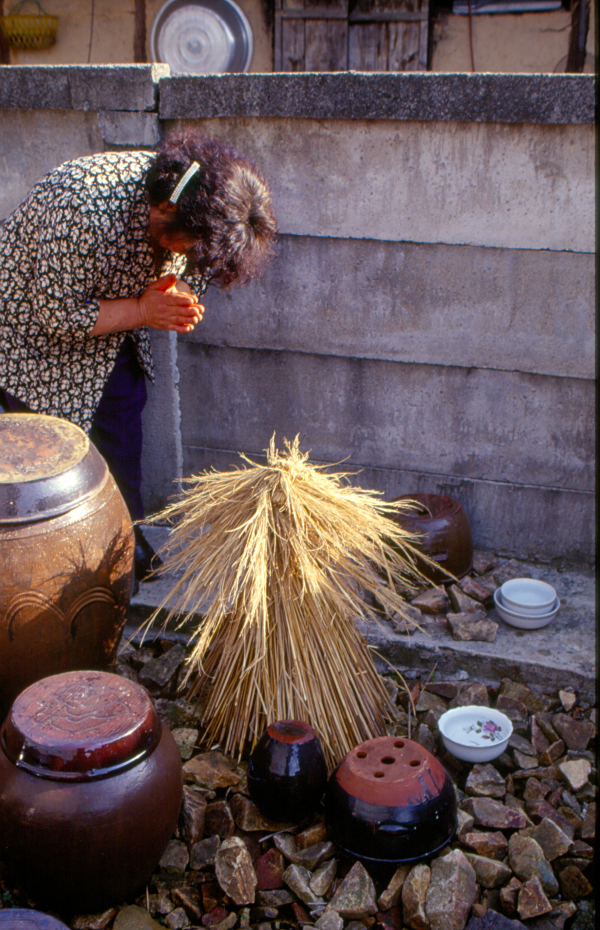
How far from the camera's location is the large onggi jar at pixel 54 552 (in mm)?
2184

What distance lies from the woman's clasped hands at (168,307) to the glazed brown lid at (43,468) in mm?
592

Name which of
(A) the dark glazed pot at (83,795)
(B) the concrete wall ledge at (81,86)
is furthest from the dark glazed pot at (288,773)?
(B) the concrete wall ledge at (81,86)

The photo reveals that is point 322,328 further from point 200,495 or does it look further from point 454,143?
point 200,495

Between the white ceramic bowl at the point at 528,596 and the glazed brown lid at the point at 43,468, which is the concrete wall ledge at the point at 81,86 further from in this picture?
the white ceramic bowl at the point at 528,596

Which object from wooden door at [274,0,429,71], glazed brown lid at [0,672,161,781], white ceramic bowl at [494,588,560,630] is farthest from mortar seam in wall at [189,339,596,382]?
wooden door at [274,0,429,71]

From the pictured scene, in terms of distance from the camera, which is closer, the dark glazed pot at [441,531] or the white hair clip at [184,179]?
the white hair clip at [184,179]

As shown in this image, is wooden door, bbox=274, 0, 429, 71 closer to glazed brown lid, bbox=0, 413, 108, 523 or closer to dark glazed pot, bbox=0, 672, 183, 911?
glazed brown lid, bbox=0, 413, 108, 523

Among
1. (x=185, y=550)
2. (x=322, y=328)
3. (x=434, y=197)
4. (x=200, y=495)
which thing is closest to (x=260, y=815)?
(x=185, y=550)

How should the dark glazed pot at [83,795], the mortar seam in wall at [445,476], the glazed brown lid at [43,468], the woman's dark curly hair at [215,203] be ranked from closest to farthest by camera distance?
the dark glazed pot at [83,795] → the glazed brown lid at [43,468] → the woman's dark curly hair at [215,203] → the mortar seam in wall at [445,476]

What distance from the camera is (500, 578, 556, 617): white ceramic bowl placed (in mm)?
3229

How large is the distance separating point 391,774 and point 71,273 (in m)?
2.10

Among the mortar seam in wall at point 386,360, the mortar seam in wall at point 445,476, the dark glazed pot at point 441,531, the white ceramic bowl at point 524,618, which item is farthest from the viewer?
the mortar seam in wall at point 445,476

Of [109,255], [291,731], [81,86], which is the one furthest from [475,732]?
[81,86]

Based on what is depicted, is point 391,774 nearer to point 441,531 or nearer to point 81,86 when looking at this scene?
point 441,531
